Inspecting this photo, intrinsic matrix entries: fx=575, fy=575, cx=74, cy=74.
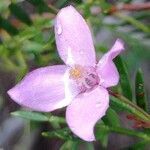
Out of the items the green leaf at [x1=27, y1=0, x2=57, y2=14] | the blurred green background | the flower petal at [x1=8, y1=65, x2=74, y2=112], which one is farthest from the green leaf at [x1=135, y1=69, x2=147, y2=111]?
the green leaf at [x1=27, y1=0, x2=57, y2=14]

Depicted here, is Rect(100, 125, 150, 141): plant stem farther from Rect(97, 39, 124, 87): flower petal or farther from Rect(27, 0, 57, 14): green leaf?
Rect(27, 0, 57, 14): green leaf

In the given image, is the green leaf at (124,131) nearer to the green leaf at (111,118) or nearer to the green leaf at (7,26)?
the green leaf at (111,118)

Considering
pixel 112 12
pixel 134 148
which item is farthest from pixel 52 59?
pixel 134 148

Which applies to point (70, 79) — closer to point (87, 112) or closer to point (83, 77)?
point (83, 77)

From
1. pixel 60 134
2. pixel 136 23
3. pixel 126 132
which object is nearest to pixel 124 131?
pixel 126 132

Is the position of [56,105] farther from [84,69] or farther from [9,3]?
[9,3]
